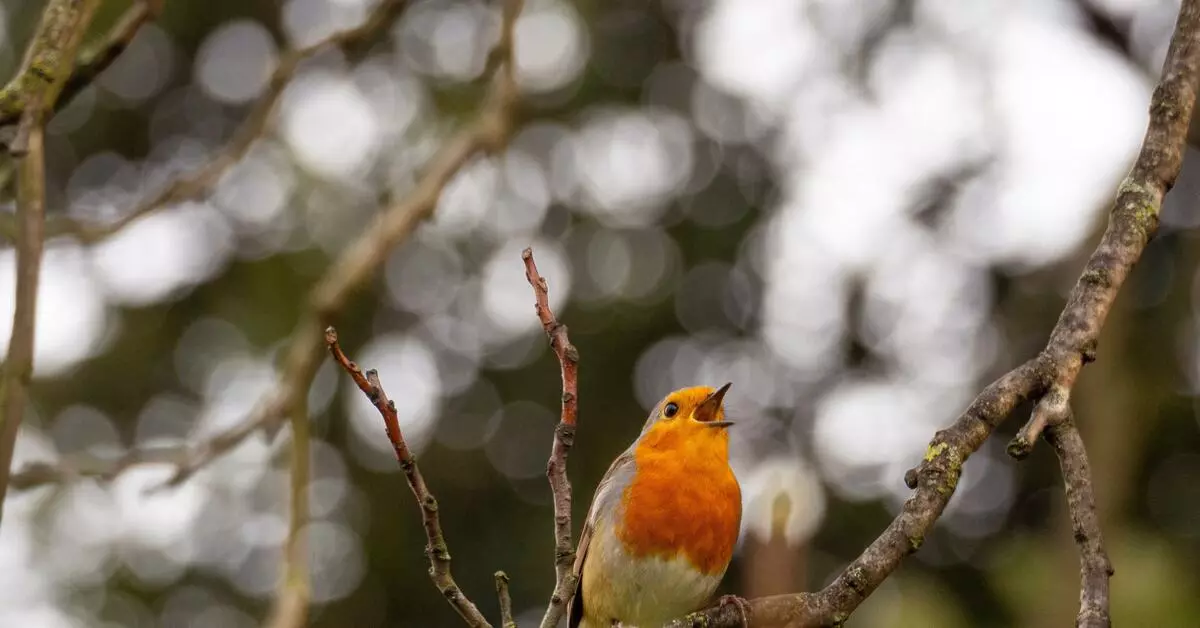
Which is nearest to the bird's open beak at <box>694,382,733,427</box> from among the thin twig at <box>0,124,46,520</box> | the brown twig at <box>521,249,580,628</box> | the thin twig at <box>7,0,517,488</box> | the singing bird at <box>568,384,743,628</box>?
the singing bird at <box>568,384,743,628</box>

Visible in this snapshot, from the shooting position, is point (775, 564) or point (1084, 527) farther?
point (1084, 527)

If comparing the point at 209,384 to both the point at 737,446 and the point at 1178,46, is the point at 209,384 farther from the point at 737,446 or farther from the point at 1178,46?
the point at 1178,46

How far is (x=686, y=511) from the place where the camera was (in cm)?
463

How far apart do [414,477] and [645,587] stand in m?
2.40

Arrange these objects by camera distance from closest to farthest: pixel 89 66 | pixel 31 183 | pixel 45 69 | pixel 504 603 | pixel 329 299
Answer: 1. pixel 31 183
2. pixel 504 603
3. pixel 45 69
4. pixel 89 66
5. pixel 329 299

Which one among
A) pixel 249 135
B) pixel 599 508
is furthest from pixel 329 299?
pixel 599 508

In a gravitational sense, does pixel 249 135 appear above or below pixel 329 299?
above

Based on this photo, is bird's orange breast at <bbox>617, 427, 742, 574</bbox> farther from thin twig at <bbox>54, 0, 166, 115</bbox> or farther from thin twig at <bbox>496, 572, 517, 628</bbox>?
thin twig at <bbox>54, 0, 166, 115</bbox>

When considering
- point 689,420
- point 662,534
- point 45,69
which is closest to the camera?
point 45,69

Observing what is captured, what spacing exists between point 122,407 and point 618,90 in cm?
505

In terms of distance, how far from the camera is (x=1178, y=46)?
3.23 m

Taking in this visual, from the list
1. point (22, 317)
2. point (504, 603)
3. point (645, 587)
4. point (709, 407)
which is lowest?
point (504, 603)

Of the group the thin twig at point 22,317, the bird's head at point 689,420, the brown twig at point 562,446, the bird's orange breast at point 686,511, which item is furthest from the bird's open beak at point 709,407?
the thin twig at point 22,317

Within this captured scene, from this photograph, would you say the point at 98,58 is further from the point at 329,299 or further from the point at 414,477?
the point at 329,299
